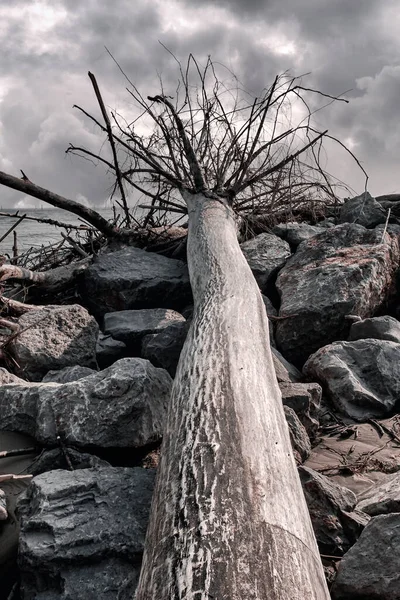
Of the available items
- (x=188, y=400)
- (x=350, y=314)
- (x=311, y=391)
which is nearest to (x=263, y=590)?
(x=188, y=400)

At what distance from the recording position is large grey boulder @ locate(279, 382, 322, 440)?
3.63 m

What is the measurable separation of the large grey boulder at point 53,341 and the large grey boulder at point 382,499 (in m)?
2.64

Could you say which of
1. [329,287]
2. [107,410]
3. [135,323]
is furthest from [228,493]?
[329,287]

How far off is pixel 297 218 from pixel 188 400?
5.74 m

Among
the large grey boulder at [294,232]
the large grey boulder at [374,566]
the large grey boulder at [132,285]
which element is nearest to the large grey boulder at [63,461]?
the large grey boulder at [374,566]

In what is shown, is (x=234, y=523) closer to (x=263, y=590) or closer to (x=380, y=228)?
(x=263, y=590)

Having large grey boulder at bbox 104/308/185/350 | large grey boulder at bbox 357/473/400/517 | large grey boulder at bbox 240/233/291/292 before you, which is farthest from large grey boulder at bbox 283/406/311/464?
large grey boulder at bbox 240/233/291/292

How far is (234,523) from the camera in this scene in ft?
5.58

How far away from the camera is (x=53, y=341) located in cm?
464

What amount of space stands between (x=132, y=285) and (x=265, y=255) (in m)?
1.54

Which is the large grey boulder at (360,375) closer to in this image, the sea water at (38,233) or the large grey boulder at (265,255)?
the large grey boulder at (265,255)

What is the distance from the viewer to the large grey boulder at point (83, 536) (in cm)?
215

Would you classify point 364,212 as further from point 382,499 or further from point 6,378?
point 382,499

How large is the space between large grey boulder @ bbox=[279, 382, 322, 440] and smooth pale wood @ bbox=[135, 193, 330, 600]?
65cm
